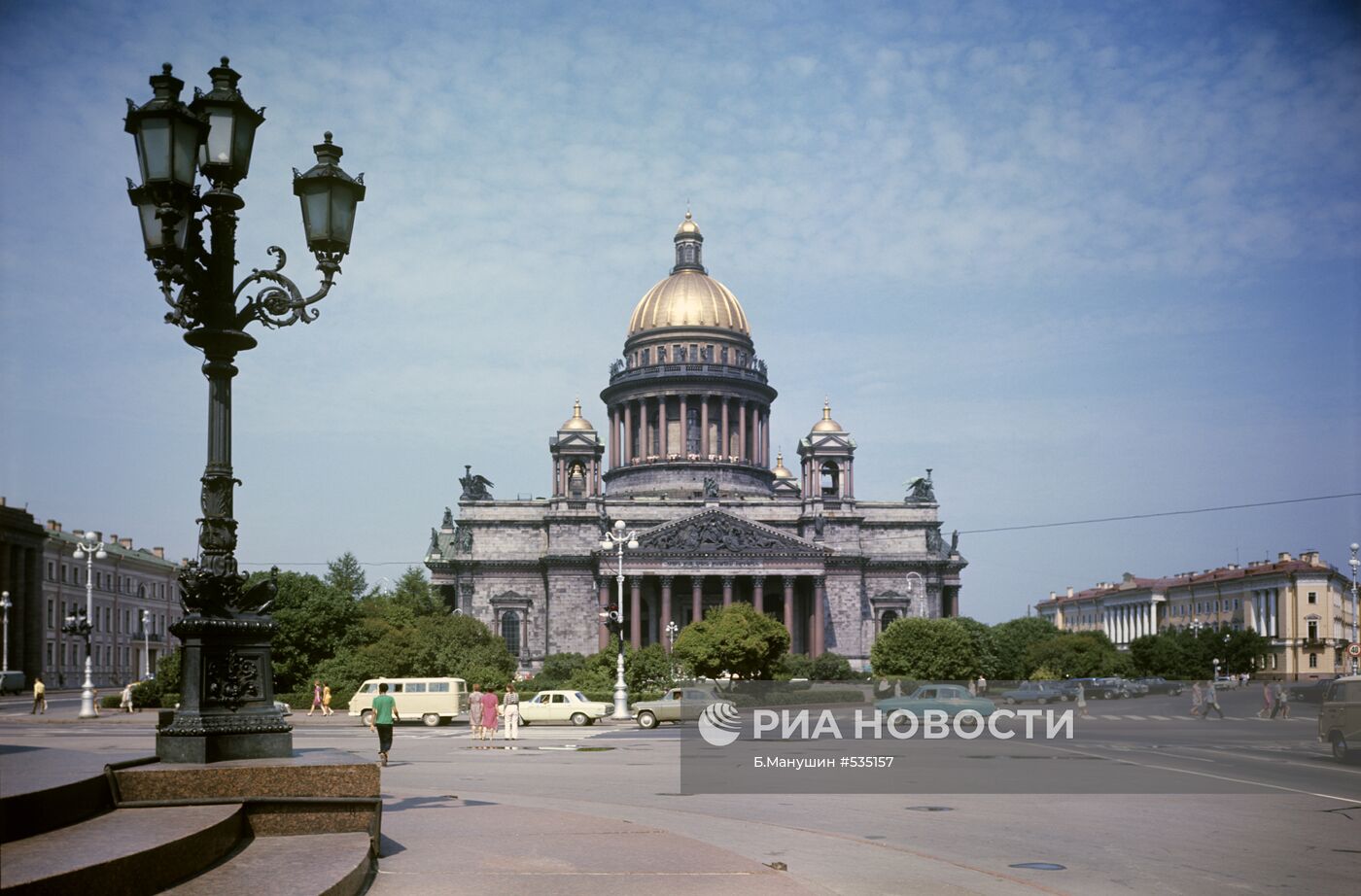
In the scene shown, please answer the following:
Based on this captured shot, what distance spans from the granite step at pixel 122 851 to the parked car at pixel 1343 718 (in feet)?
82.8

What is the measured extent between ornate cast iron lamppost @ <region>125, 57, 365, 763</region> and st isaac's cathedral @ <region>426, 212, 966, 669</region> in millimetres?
76799

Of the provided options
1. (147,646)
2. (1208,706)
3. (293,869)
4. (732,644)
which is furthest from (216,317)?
(147,646)

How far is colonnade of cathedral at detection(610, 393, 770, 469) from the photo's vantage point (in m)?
114

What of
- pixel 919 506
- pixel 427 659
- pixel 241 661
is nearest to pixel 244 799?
pixel 241 661

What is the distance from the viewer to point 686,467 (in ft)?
368

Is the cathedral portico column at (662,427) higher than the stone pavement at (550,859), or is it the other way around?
the cathedral portico column at (662,427)

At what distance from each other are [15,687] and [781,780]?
237 ft

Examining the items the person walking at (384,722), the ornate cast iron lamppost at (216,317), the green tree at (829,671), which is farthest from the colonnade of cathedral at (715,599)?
the ornate cast iron lamppost at (216,317)

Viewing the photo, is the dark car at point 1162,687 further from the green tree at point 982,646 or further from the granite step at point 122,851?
the granite step at point 122,851

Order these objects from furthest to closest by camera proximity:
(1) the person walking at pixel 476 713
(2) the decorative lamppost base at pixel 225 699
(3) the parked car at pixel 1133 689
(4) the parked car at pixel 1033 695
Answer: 1. (3) the parked car at pixel 1133 689
2. (4) the parked car at pixel 1033 695
3. (1) the person walking at pixel 476 713
4. (2) the decorative lamppost base at pixel 225 699

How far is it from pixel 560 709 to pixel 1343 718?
25311 millimetres

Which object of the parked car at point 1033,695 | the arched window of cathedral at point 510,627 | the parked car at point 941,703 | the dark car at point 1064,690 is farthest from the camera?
the arched window of cathedral at point 510,627

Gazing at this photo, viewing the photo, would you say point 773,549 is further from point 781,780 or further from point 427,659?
point 781,780

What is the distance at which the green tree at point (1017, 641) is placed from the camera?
103 m
